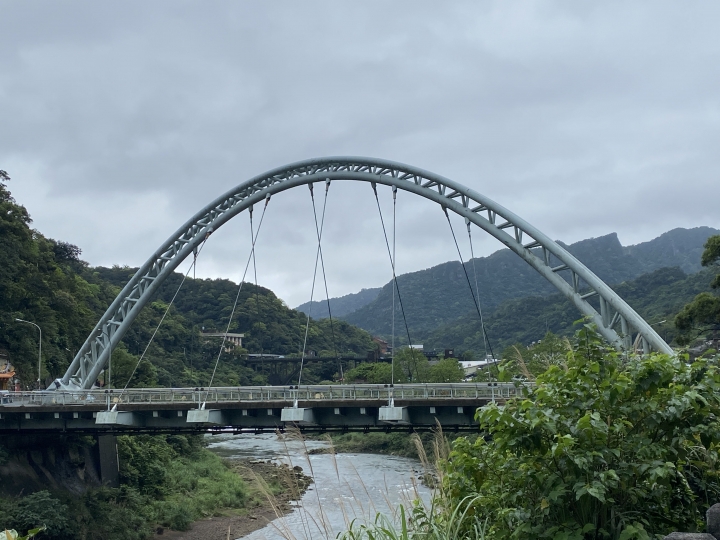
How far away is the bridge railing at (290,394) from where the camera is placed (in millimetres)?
25105

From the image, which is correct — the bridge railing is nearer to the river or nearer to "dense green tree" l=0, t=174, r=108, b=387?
the river

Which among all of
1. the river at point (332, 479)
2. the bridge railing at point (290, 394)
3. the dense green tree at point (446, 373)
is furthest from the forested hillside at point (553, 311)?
the bridge railing at point (290, 394)

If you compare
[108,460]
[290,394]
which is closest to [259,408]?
[290,394]

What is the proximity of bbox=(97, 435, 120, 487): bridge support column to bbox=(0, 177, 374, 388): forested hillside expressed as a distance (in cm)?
1220

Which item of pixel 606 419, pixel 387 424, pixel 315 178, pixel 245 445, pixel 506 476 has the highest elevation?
pixel 315 178

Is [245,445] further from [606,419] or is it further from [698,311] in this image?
[606,419]

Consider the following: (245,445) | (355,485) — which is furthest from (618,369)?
(245,445)

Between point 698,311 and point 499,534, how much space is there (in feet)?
82.5

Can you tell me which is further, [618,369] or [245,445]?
[245,445]

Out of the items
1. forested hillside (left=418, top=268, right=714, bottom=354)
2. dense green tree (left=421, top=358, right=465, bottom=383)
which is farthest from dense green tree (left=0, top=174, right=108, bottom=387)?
forested hillside (left=418, top=268, right=714, bottom=354)

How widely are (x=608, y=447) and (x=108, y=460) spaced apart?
3748 centimetres

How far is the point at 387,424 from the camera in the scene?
26766 mm

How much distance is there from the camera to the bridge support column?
37.9 metres

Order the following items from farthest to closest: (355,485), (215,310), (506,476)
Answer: (215,310) → (355,485) → (506,476)
